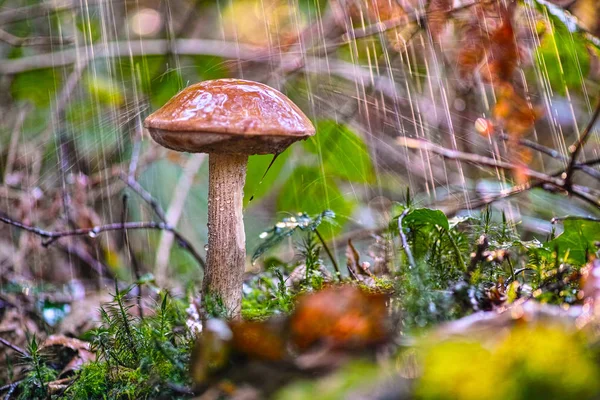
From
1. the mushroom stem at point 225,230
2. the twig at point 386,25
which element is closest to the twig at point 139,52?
the twig at point 386,25

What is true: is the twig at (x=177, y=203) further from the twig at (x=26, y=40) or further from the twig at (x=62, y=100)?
the twig at (x=26, y=40)

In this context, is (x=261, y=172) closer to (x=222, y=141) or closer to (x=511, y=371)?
(x=222, y=141)

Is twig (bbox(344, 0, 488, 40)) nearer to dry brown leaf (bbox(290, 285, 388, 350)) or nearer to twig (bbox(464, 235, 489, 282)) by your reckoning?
twig (bbox(464, 235, 489, 282))

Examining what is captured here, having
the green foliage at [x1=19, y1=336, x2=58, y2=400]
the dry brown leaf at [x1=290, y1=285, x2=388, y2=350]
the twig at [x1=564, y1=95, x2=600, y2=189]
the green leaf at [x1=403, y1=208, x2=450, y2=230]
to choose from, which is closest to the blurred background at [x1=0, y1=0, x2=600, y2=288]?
the twig at [x1=564, y1=95, x2=600, y2=189]

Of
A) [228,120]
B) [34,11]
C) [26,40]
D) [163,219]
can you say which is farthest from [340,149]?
[34,11]

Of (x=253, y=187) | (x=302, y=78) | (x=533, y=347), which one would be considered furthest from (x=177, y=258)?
(x=533, y=347)
